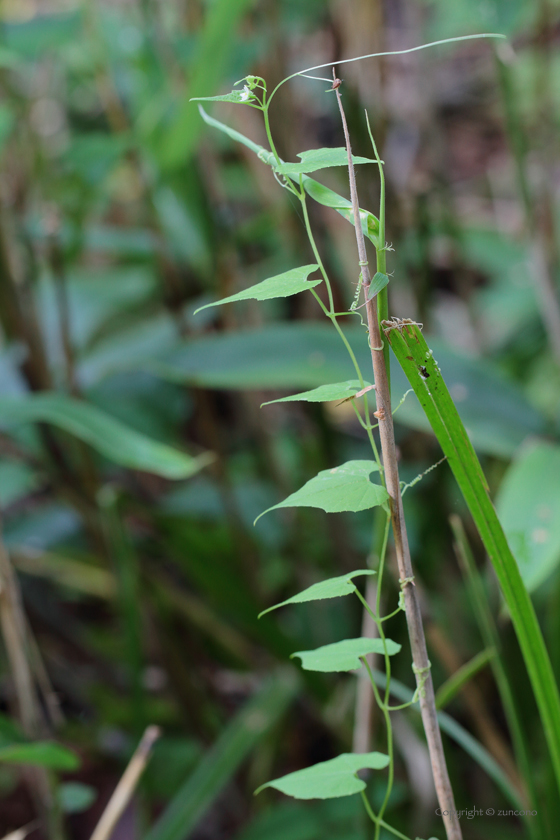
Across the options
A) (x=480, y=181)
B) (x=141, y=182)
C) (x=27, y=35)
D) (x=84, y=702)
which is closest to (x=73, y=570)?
(x=84, y=702)

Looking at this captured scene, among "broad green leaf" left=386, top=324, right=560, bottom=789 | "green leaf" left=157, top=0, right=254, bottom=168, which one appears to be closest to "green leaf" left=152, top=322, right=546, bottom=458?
"green leaf" left=157, top=0, right=254, bottom=168

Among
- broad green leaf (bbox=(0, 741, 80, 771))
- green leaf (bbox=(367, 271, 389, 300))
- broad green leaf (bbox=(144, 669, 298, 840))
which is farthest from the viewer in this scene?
broad green leaf (bbox=(144, 669, 298, 840))

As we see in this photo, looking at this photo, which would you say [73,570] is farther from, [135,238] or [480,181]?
[480,181]

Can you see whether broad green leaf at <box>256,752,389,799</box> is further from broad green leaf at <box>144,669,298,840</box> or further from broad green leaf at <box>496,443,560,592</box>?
broad green leaf at <box>144,669,298,840</box>

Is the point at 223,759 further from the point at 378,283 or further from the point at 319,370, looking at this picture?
the point at 378,283

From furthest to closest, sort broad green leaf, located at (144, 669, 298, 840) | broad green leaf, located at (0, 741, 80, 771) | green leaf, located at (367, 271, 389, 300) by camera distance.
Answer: broad green leaf, located at (144, 669, 298, 840), broad green leaf, located at (0, 741, 80, 771), green leaf, located at (367, 271, 389, 300)

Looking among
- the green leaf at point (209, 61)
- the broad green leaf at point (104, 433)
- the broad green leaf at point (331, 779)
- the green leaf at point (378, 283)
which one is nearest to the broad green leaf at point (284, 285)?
the green leaf at point (378, 283)
